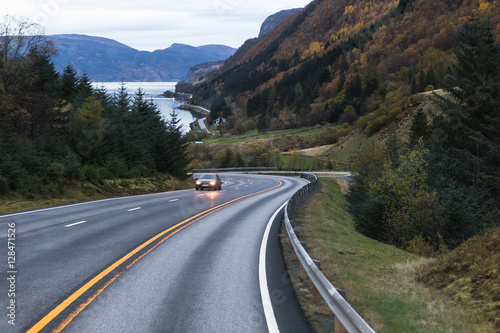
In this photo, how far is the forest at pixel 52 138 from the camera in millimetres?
20141

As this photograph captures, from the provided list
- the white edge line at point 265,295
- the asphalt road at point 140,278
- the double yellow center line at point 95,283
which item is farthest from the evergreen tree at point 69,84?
the white edge line at point 265,295

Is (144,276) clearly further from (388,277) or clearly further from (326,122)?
(326,122)

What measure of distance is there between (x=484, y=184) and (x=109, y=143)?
28.0 meters

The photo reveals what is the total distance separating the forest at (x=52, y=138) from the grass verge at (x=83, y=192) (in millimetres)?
277

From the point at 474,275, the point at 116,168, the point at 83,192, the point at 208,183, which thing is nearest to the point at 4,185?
the point at 83,192

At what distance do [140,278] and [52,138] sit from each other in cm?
1979

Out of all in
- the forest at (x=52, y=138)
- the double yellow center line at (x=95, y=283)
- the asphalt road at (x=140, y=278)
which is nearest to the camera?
the double yellow center line at (x=95, y=283)

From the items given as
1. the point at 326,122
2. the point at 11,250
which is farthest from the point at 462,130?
the point at 326,122

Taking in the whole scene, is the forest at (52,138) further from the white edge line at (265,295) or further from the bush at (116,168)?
the white edge line at (265,295)

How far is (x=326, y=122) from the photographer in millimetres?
152250

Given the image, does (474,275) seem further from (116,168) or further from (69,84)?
(69,84)

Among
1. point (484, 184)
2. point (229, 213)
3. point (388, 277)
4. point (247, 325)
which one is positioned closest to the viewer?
point (247, 325)

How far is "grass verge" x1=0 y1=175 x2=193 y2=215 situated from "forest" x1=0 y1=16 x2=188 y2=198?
0.91 feet

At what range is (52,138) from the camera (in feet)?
78.2
